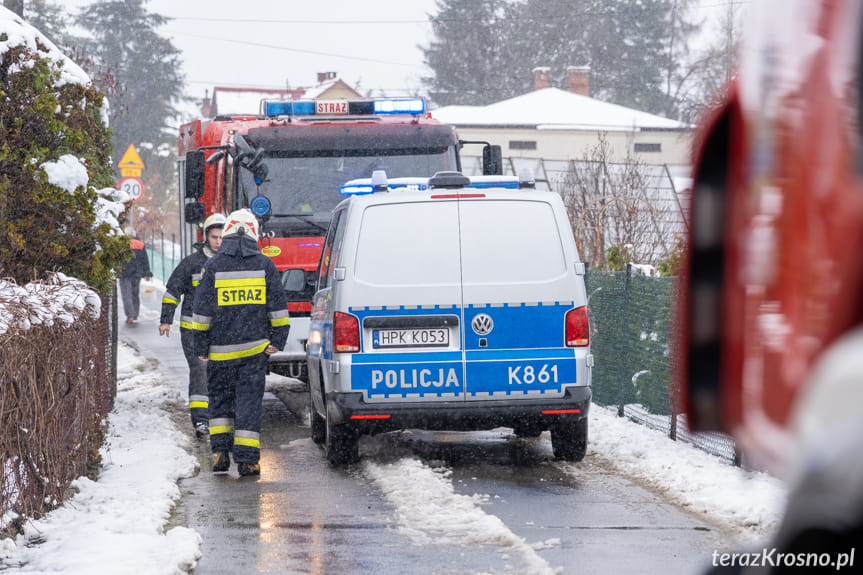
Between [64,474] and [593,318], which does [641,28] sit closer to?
[593,318]

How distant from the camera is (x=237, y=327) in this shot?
877 cm

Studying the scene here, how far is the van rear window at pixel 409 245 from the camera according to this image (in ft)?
27.4

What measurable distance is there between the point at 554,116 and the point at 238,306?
137 ft

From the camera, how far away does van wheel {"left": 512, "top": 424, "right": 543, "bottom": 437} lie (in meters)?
8.65

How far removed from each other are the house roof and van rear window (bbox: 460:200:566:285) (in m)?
38.3

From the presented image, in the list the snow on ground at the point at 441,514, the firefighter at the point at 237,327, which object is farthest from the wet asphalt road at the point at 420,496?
the firefighter at the point at 237,327

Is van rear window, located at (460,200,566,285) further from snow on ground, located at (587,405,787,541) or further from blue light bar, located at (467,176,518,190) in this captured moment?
snow on ground, located at (587,405,787,541)

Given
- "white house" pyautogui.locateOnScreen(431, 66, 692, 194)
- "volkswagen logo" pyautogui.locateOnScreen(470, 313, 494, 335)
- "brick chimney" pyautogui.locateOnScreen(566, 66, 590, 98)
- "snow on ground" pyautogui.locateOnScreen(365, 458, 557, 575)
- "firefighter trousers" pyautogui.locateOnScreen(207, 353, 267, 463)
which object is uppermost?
"brick chimney" pyautogui.locateOnScreen(566, 66, 590, 98)

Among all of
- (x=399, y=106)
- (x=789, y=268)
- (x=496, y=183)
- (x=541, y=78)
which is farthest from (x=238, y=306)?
(x=541, y=78)

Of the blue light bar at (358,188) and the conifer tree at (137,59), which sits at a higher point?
the conifer tree at (137,59)

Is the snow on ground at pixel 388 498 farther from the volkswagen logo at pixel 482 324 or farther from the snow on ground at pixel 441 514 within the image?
the volkswagen logo at pixel 482 324

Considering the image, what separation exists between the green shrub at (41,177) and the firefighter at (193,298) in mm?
1278

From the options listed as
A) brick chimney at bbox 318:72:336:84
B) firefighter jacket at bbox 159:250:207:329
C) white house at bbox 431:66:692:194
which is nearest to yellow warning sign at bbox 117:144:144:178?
firefighter jacket at bbox 159:250:207:329

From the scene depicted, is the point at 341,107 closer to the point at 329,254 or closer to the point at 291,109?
the point at 291,109
